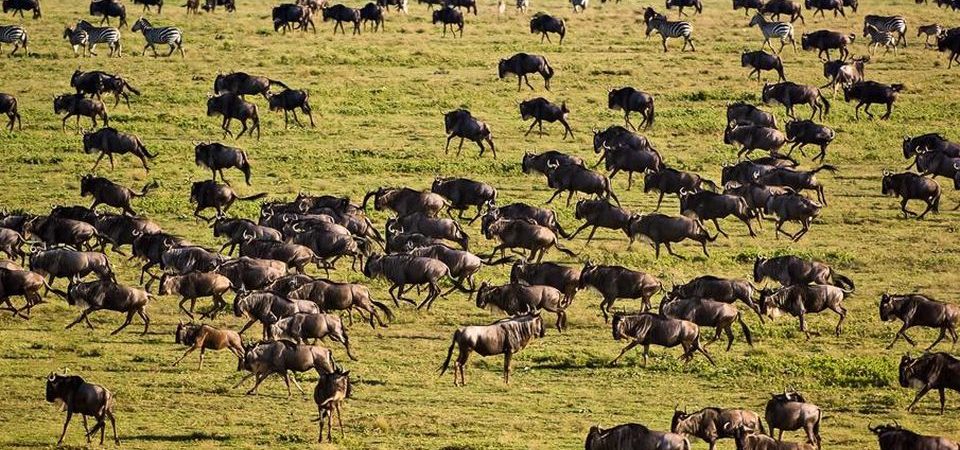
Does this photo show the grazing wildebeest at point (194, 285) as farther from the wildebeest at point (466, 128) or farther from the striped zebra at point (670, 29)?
the striped zebra at point (670, 29)

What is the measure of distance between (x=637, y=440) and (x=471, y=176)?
18.8 metres

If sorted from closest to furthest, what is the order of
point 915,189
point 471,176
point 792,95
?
point 915,189, point 471,176, point 792,95

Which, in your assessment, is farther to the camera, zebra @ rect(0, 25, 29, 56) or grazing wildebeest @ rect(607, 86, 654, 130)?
zebra @ rect(0, 25, 29, 56)

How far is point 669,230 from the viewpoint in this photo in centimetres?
3059

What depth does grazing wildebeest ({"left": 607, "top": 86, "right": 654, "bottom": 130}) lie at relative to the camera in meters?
41.2

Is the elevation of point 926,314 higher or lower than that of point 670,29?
lower

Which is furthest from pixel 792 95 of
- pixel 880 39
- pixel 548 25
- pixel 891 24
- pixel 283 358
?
pixel 283 358

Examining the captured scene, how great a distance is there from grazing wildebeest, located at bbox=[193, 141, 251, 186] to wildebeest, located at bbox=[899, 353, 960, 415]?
17.7 metres

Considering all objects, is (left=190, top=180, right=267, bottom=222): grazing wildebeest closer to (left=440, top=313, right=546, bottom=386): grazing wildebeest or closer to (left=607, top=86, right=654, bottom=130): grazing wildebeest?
(left=440, top=313, right=546, bottom=386): grazing wildebeest

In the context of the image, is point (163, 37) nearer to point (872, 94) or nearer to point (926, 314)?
point (872, 94)

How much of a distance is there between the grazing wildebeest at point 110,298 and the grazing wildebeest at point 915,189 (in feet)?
58.1

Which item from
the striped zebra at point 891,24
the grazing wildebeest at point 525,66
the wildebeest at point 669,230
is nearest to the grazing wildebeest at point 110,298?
the wildebeest at point 669,230

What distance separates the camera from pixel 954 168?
3622 centimetres

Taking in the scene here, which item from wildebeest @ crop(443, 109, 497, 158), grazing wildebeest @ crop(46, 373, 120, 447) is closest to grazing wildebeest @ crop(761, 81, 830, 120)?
wildebeest @ crop(443, 109, 497, 158)
